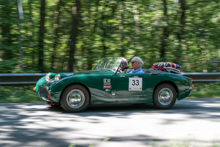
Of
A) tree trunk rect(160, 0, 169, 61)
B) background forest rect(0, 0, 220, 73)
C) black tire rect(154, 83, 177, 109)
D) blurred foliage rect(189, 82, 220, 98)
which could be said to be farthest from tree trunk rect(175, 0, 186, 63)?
black tire rect(154, 83, 177, 109)

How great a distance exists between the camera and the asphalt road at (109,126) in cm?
421

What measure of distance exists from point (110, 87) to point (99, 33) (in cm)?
656

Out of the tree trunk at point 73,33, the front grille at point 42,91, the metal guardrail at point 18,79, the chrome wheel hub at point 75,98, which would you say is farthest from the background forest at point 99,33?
the chrome wheel hub at point 75,98

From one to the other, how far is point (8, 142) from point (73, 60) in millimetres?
8160

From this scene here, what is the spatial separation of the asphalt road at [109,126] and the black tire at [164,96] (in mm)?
184

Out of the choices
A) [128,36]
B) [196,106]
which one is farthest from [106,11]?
[196,106]

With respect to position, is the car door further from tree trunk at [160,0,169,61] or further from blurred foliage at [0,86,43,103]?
tree trunk at [160,0,169,61]

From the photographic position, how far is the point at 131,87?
6.68m

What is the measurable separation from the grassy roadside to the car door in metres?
2.65

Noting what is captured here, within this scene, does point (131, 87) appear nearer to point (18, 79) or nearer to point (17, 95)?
point (17, 95)

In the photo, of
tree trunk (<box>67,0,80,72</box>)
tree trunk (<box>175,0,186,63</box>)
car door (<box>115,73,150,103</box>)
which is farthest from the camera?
tree trunk (<box>175,0,186,63</box>)

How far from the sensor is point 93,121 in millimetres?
5527

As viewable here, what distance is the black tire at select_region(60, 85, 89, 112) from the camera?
20.4ft

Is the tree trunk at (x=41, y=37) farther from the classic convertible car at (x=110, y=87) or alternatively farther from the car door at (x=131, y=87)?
the car door at (x=131, y=87)
